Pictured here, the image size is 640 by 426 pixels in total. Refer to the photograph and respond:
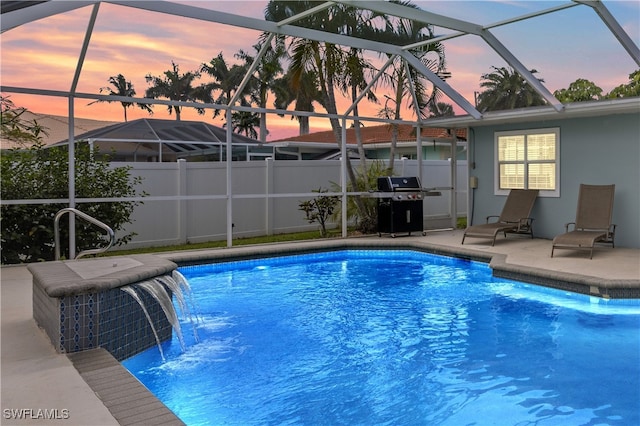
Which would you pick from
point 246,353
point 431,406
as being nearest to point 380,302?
point 246,353

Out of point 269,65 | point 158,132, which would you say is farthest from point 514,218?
point 158,132

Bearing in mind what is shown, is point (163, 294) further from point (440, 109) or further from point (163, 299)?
point (440, 109)

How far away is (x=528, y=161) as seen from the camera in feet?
36.8

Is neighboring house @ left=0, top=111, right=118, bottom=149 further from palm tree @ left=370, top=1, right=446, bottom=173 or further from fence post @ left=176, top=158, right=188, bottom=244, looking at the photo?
palm tree @ left=370, top=1, right=446, bottom=173

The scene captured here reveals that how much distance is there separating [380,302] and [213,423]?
349 centimetres

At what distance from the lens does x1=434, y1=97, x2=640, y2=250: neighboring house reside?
9469 millimetres

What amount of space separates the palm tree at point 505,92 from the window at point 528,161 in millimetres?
878

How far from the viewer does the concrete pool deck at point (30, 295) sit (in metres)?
2.98

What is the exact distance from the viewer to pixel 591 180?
10.1 metres

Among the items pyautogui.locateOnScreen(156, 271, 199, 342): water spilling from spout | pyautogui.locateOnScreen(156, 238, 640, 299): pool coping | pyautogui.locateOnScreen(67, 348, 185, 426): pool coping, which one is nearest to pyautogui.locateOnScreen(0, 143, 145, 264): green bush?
pyautogui.locateOnScreen(156, 238, 640, 299): pool coping

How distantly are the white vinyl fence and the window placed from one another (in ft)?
4.42

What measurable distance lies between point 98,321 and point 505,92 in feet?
29.5

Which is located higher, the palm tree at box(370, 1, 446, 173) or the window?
the palm tree at box(370, 1, 446, 173)

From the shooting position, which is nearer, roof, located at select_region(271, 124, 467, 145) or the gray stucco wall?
the gray stucco wall
